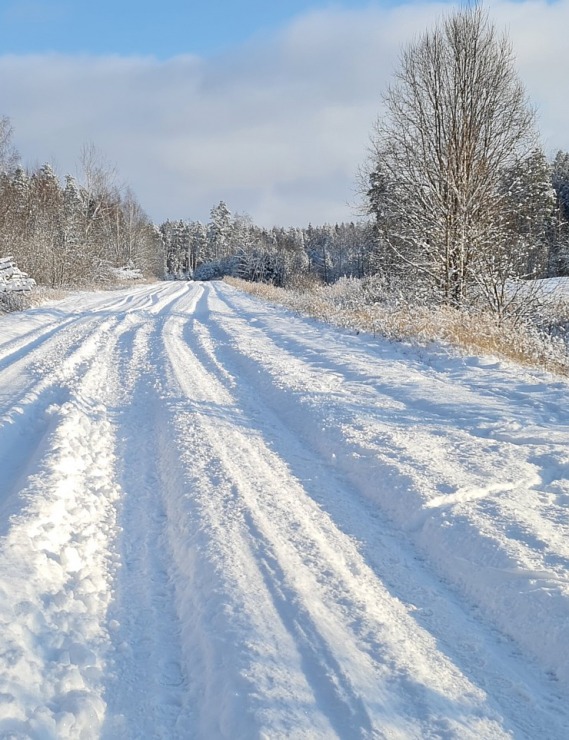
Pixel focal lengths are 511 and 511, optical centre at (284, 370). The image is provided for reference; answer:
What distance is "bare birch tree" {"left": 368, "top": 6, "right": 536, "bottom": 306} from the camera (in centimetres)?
1198

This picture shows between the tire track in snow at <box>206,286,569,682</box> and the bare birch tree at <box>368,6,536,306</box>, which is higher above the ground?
the bare birch tree at <box>368,6,536,306</box>

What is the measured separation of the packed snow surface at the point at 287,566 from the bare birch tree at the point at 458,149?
7.25 meters

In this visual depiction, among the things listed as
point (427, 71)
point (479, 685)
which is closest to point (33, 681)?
point (479, 685)

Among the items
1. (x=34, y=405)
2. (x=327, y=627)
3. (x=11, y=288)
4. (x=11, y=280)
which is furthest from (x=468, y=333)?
(x=11, y=280)

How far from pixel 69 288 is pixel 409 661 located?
90.4 feet

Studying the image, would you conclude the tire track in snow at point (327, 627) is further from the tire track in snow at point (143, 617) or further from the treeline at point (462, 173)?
the treeline at point (462, 173)

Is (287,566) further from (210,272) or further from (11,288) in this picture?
(210,272)

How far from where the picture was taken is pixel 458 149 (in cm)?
1210

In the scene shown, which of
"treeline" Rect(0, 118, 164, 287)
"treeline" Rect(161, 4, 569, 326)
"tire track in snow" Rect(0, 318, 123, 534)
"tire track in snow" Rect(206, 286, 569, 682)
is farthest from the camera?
"treeline" Rect(0, 118, 164, 287)

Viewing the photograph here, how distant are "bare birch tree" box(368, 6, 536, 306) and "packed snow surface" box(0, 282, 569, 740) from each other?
725cm

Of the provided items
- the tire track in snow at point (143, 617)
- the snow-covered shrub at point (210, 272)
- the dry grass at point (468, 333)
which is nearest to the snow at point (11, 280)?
the dry grass at point (468, 333)

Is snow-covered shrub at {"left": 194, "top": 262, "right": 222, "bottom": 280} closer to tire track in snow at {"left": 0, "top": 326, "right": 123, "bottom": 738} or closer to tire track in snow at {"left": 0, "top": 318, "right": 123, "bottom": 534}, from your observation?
tire track in snow at {"left": 0, "top": 318, "right": 123, "bottom": 534}

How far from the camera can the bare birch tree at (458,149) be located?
1198 cm

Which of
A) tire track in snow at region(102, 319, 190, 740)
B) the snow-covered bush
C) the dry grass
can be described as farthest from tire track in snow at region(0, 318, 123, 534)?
the snow-covered bush
